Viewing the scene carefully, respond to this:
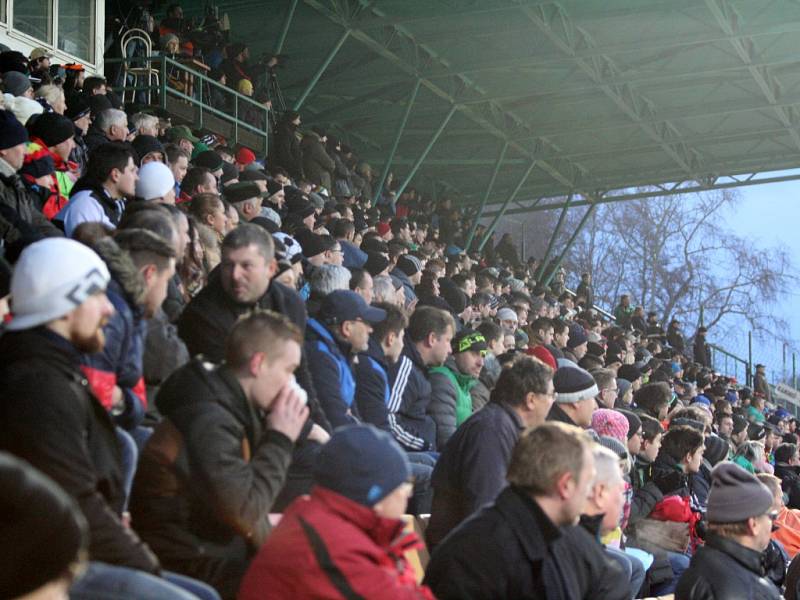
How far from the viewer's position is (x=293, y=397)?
4090 millimetres

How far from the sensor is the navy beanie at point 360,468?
3.50 m

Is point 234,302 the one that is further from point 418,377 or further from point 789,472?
point 789,472

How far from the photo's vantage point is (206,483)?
3.84 m

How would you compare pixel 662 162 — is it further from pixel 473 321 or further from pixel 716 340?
pixel 716 340

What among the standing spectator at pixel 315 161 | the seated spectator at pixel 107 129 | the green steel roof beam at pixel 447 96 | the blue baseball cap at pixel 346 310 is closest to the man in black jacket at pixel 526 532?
the blue baseball cap at pixel 346 310

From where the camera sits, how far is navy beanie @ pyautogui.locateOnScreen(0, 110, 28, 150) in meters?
6.70

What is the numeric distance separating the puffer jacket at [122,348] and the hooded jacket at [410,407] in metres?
2.98

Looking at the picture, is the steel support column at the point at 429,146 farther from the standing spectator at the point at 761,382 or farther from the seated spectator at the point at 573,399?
the seated spectator at the point at 573,399

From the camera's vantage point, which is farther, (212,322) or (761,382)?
(761,382)

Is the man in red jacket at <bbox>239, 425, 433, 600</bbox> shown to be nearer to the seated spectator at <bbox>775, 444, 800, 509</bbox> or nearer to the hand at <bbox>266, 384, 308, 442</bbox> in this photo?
the hand at <bbox>266, 384, 308, 442</bbox>

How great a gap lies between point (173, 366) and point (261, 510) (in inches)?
51.2

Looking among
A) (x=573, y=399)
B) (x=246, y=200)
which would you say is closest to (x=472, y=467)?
(x=573, y=399)

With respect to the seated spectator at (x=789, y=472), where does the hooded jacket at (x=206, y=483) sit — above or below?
above

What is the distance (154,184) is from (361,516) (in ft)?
13.3
